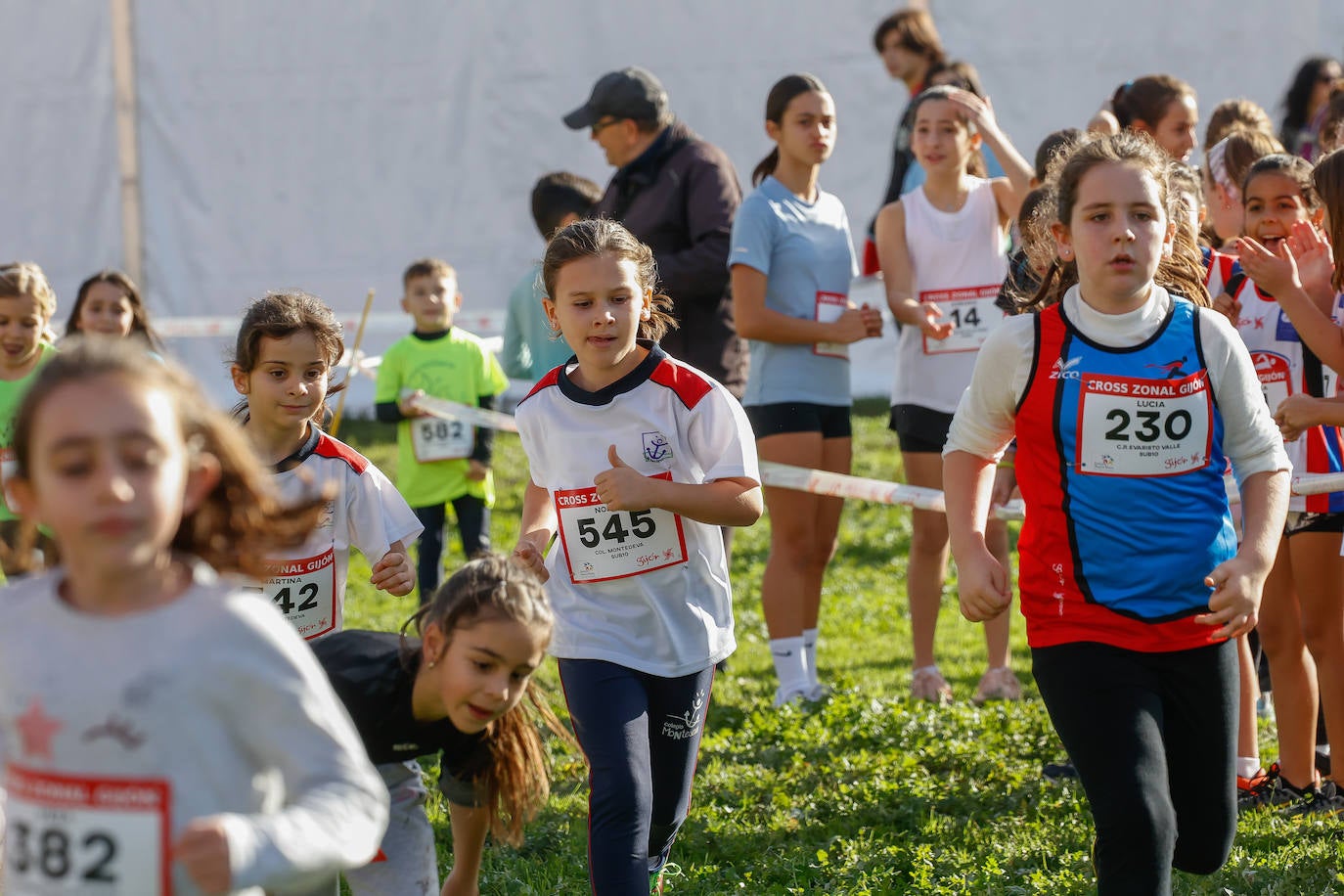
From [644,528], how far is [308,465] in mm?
859

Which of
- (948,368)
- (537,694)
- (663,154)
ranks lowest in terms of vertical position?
(537,694)

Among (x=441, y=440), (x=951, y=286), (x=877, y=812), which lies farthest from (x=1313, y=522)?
(x=441, y=440)

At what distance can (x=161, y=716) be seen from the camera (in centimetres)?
213

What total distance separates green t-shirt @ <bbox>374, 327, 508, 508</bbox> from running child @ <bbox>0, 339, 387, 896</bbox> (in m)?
5.44

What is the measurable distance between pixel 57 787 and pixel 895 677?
201 inches

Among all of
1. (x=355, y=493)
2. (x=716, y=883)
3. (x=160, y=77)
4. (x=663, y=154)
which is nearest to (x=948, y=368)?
(x=663, y=154)

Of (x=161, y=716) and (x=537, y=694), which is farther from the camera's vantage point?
(x=537, y=694)

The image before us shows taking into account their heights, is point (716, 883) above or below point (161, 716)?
below

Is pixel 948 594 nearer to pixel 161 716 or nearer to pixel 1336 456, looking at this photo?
pixel 1336 456

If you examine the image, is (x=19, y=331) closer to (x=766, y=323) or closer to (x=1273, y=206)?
(x=766, y=323)

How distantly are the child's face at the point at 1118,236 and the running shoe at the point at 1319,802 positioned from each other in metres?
1.97

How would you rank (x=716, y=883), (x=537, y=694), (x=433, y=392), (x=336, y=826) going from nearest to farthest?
1. (x=336, y=826)
2. (x=537, y=694)
3. (x=716, y=883)
4. (x=433, y=392)

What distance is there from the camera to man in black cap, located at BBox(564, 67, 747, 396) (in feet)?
20.8

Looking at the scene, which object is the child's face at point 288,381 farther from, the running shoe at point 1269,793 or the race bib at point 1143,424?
the running shoe at point 1269,793
